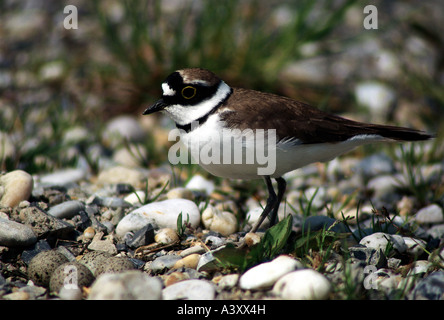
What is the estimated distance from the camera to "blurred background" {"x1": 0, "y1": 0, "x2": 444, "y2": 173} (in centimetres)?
594

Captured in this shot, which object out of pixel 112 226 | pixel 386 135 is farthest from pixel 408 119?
pixel 112 226

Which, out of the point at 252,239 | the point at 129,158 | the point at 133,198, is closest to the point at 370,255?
the point at 252,239

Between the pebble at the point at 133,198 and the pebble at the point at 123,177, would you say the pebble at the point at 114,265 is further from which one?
the pebble at the point at 123,177

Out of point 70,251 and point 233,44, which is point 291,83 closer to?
point 233,44

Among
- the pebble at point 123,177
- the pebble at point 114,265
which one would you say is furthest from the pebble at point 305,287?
the pebble at point 123,177

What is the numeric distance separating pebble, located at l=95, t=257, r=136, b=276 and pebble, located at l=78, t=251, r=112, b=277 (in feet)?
0.04

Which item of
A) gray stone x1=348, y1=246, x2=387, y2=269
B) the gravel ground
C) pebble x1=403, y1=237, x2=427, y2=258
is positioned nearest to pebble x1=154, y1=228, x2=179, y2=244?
the gravel ground

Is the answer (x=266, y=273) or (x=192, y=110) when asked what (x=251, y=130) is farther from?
(x=266, y=273)

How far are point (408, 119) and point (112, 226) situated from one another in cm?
420

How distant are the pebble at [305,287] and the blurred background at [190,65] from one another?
2.83m

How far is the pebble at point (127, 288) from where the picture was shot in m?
2.42
